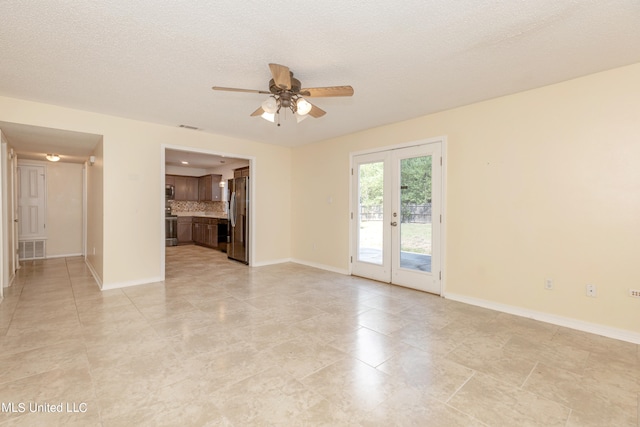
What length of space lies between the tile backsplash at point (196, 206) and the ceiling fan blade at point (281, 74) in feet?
24.9

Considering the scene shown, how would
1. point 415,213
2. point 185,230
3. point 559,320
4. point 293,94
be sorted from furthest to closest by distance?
point 185,230 < point 415,213 < point 559,320 < point 293,94

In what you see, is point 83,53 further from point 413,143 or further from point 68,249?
point 68,249

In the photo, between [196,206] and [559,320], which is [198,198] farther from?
[559,320]

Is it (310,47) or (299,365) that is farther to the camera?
(310,47)

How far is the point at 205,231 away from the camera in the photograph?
8859mm

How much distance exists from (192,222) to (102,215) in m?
5.17

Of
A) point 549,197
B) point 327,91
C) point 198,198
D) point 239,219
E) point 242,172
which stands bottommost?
point 239,219

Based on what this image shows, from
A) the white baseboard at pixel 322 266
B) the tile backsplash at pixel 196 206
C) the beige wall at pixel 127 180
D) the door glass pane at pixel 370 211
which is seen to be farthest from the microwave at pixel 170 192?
the door glass pane at pixel 370 211

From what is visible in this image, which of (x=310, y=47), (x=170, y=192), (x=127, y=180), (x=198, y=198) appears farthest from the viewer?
(x=198, y=198)

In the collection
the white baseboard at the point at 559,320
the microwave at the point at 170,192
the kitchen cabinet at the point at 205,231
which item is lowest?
the white baseboard at the point at 559,320

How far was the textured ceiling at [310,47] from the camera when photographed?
2012 mm

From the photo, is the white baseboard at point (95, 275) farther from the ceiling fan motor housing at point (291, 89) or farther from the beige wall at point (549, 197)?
the beige wall at point (549, 197)

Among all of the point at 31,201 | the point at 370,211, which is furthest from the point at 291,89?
the point at 31,201

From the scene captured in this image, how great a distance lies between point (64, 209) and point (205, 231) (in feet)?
10.9
